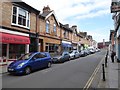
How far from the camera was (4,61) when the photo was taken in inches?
732

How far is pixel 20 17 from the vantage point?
2134 centimetres

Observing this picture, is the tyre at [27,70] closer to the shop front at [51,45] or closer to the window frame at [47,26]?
the shop front at [51,45]

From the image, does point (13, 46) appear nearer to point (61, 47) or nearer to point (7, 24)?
point (7, 24)

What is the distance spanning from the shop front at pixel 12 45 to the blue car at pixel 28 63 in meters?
3.66

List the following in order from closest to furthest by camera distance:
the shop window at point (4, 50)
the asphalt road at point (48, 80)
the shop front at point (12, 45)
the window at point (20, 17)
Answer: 1. the asphalt road at point (48, 80)
2. the shop front at point (12, 45)
3. the shop window at point (4, 50)
4. the window at point (20, 17)

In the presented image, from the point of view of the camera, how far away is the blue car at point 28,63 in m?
13.5

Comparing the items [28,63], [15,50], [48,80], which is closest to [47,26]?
[15,50]

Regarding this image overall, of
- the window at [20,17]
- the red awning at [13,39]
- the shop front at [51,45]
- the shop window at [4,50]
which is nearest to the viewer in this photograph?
the red awning at [13,39]

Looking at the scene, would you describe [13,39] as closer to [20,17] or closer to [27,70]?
[20,17]

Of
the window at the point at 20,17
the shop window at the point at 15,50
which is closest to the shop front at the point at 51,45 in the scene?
the window at the point at 20,17

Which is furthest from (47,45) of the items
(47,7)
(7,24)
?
(7,24)

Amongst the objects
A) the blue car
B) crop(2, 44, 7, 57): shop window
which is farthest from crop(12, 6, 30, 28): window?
the blue car

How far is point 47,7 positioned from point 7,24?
635 inches

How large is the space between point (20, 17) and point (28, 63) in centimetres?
874
